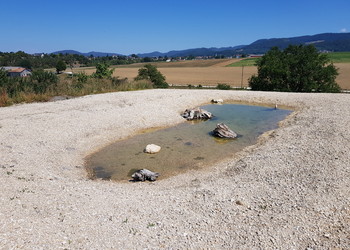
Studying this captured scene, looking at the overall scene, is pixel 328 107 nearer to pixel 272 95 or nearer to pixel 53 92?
pixel 272 95

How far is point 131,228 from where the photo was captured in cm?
593

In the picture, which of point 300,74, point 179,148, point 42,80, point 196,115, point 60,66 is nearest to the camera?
point 179,148

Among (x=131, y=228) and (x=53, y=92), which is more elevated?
(x=53, y=92)

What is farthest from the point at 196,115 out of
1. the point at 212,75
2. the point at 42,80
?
the point at 212,75

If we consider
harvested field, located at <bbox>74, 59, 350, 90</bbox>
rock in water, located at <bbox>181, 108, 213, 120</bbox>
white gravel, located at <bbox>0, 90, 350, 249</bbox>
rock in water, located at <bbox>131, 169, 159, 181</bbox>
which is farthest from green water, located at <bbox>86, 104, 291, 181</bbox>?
harvested field, located at <bbox>74, 59, 350, 90</bbox>

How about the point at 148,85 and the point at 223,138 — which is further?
the point at 148,85

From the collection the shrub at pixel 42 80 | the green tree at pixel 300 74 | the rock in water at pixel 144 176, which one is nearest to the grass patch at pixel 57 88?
the shrub at pixel 42 80

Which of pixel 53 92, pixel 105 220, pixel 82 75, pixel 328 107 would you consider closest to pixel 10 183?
pixel 105 220

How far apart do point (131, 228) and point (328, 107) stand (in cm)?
1854

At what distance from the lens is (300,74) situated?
31391mm

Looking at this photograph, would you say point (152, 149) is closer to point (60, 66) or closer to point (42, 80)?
point (42, 80)

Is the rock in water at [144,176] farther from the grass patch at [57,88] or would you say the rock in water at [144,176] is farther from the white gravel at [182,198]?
the grass patch at [57,88]

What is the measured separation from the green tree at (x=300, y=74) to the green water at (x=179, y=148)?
45.9 ft

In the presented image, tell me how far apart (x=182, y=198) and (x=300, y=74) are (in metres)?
29.2
